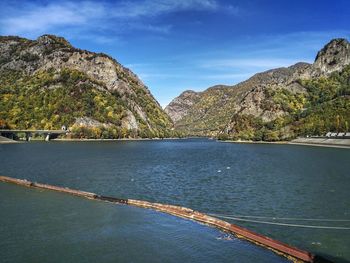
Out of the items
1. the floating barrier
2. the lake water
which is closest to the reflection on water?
the lake water

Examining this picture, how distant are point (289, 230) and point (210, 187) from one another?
2939 centimetres

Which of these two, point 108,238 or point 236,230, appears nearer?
point 108,238

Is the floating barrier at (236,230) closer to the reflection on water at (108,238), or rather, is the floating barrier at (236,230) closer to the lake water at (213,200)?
the reflection on water at (108,238)

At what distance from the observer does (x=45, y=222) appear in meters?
42.0

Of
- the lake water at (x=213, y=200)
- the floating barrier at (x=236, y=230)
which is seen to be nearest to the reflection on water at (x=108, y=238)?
the lake water at (x=213, y=200)

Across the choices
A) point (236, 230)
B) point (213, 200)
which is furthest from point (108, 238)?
point (213, 200)

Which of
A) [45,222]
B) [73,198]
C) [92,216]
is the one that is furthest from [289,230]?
[73,198]

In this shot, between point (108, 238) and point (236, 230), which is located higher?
point (236, 230)

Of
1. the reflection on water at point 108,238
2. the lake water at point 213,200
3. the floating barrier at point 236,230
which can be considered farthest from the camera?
the lake water at point 213,200

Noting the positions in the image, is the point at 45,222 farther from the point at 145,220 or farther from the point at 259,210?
the point at 259,210

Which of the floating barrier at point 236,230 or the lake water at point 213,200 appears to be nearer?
the floating barrier at point 236,230

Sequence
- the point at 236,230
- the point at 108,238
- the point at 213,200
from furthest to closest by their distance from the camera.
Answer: the point at 213,200
the point at 236,230
the point at 108,238

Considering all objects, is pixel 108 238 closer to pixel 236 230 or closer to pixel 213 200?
pixel 236 230

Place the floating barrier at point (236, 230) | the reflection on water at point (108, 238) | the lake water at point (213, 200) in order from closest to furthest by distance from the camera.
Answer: the floating barrier at point (236, 230) → the reflection on water at point (108, 238) → the lake water at point (213, 200)
